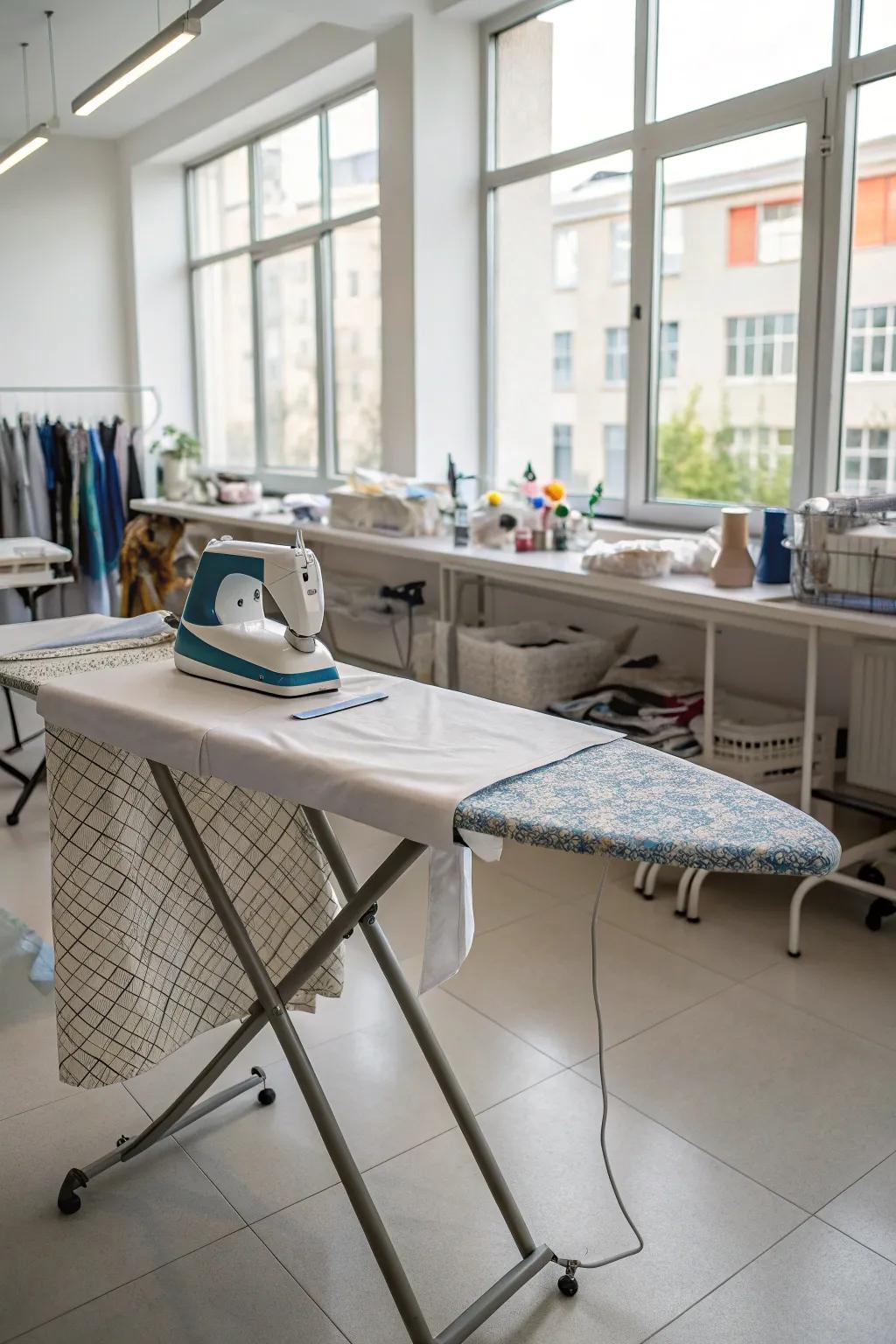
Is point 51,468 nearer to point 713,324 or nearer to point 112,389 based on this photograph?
point 112,389

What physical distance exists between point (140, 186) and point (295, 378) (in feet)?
6.08

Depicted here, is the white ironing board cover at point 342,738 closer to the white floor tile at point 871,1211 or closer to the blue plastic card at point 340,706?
the blue plastic card at point 340,706

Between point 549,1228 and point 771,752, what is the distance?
1578 millimetres

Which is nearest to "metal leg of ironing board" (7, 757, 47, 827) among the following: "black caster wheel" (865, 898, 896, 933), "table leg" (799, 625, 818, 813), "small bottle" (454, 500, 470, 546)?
"small bottle" (454, 500, 470, 546)

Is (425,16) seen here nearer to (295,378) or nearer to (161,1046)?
(295,378)

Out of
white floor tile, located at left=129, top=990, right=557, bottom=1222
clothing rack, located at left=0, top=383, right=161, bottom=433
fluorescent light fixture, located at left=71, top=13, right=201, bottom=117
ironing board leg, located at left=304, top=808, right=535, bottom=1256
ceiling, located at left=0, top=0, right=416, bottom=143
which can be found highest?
ceiling, located at left=0, top=0, right=416, bottom=143

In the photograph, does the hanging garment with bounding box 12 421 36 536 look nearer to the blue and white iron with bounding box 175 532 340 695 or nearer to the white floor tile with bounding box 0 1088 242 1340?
the white floor tile with bounding box 0 1088 242 1340

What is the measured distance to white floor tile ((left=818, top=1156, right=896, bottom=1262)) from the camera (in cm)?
184

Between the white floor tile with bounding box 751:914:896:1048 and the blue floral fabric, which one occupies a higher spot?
the blue floral fabric

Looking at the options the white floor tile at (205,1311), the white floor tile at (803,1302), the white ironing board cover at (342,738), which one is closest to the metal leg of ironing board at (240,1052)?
the white ironing board cover at (342,738)

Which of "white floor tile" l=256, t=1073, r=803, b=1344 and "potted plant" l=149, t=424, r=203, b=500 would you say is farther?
"potted plant" l=149, t=424, r=203, b=500

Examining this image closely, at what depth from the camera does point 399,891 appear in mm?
3234

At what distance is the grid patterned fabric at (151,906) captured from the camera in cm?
195

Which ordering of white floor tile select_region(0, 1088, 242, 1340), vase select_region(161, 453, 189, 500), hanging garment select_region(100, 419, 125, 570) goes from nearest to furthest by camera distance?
white floor tile select_region(0, 1088, 242, 1340) → vase select_region(161, 453, 189, 500) → hanging garment select_region(100, 419, 125, 570)
